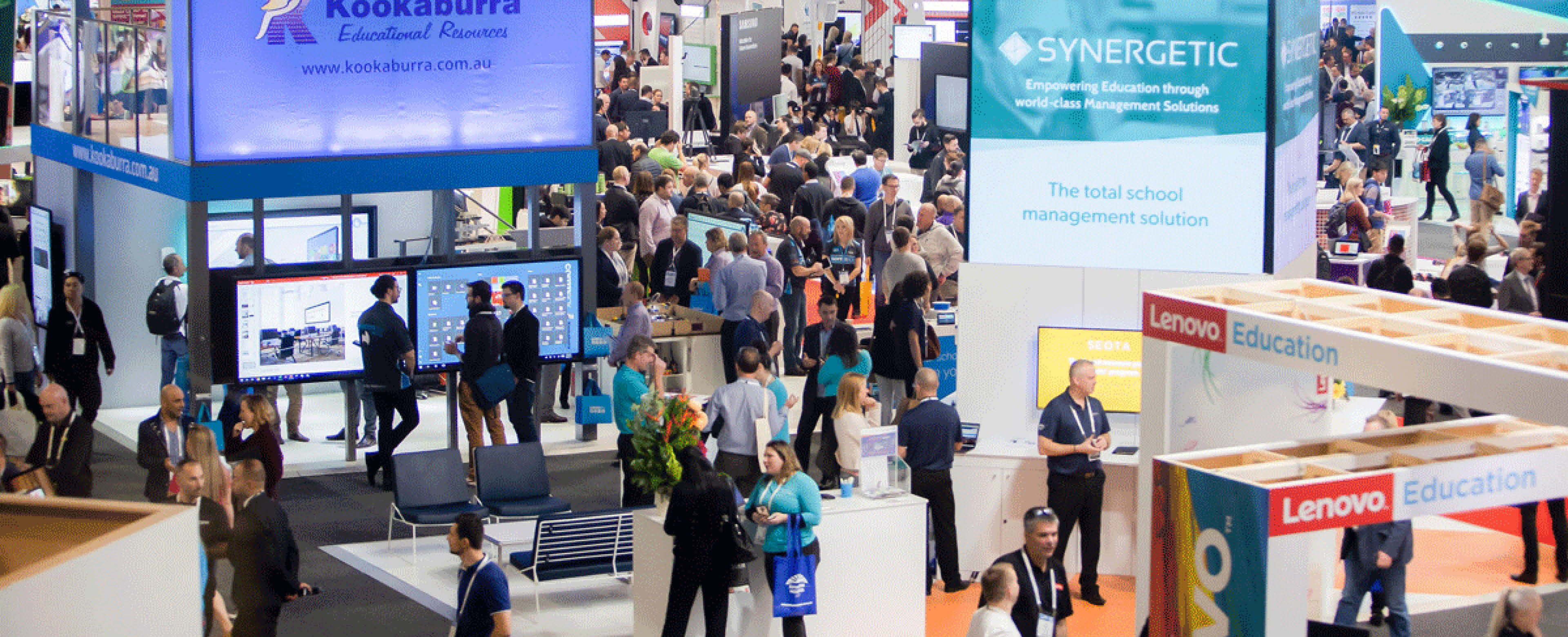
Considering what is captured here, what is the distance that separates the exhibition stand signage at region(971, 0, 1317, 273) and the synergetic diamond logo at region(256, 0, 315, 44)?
3.97 m

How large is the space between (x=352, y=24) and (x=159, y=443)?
113 inches

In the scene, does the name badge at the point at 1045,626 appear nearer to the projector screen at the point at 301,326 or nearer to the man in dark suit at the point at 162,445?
the man in dark suit at the point at 162,445

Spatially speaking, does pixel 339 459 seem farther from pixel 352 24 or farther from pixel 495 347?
pixel 352 24

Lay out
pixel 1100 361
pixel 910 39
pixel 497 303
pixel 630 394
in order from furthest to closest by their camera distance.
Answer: pixel 910 39 < pixel 497 303 < pixel 630 394 < pixel 1100 361

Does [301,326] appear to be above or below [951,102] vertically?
below

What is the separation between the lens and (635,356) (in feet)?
32.9

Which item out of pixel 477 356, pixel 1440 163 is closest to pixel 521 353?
pixel 477 356

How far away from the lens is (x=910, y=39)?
26.3 metres

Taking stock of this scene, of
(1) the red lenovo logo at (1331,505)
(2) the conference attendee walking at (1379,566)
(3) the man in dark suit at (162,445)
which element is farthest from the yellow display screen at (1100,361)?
(3) the man in dark suit at (162,445)

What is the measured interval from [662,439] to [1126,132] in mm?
2860

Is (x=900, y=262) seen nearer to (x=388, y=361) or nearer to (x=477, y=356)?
(x=477, y=356)

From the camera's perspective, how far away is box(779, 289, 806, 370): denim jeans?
13.8m

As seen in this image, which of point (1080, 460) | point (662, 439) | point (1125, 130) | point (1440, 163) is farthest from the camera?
point (1440, 163)

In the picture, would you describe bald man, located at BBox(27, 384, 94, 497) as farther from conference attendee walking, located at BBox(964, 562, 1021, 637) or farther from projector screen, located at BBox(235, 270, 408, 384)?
conference attendee walking, located at BBox(964, 562, 1021, 637)
